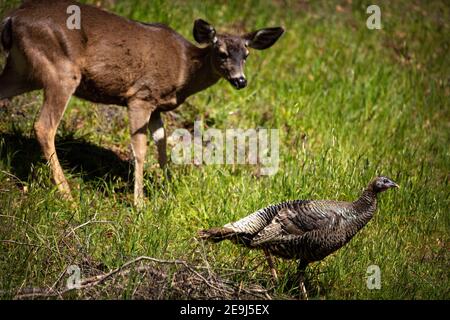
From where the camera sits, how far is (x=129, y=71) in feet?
27.2

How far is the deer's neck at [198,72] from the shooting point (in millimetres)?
8648

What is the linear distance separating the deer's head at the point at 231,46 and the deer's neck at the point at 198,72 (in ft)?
0.34

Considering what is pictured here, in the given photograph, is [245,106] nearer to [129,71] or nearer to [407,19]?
[129,71]

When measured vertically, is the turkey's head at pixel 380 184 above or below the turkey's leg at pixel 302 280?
above

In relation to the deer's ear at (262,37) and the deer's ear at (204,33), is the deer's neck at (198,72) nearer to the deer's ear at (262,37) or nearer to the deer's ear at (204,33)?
the deer's ear at (204,33)

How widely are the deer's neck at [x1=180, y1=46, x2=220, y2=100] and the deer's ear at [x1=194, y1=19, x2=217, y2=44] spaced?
0.35 feet

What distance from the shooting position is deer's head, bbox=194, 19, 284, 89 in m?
8.37

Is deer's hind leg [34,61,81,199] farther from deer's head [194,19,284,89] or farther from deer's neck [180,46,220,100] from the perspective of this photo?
deer's head [194,19,284,89]

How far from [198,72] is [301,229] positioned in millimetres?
3018

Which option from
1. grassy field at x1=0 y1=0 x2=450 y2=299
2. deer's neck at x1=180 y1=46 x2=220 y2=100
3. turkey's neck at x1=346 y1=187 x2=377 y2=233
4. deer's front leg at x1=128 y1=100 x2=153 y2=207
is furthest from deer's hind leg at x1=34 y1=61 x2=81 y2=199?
turkey's neck at x1=346 y1=187 x2=377 y2=233

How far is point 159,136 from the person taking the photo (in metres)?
8.74

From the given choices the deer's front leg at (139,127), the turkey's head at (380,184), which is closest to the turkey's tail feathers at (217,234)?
the turkey's head at (380,184)
